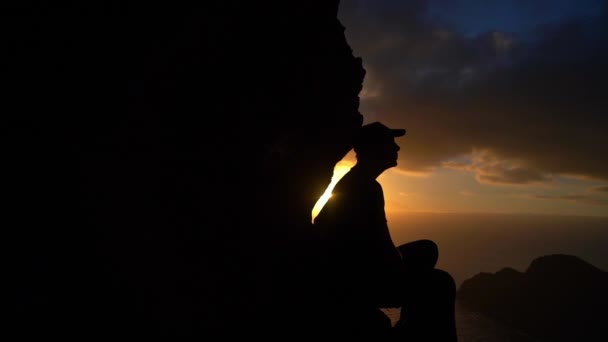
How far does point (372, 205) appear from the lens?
338 inches

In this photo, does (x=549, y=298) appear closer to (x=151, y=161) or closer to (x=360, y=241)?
(x=360, y=241)

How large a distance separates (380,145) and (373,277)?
3816 millimetres

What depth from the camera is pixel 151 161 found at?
5953 mm

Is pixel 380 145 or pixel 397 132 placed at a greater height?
pixel 397 132

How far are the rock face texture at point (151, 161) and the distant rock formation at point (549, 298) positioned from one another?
15904 centimetres

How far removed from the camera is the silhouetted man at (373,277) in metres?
8.00

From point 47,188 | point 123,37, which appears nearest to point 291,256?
point 47,188

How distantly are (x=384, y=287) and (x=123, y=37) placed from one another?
844 cm

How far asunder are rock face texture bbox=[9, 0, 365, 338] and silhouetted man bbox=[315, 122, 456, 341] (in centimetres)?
155

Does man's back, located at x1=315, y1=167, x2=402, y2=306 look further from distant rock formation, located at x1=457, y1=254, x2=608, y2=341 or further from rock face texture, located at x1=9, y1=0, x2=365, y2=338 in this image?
distant rock formation, located at x1=457, y1=254, x2=608, y2=341

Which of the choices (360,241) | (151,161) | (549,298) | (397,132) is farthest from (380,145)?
(549,298)

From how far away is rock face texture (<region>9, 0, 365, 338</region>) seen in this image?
520 cm

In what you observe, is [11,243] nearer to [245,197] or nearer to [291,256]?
[245,197]

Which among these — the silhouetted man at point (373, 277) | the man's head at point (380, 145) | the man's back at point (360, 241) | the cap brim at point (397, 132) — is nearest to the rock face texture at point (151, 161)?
the silhouetted man at point (373, 277)
